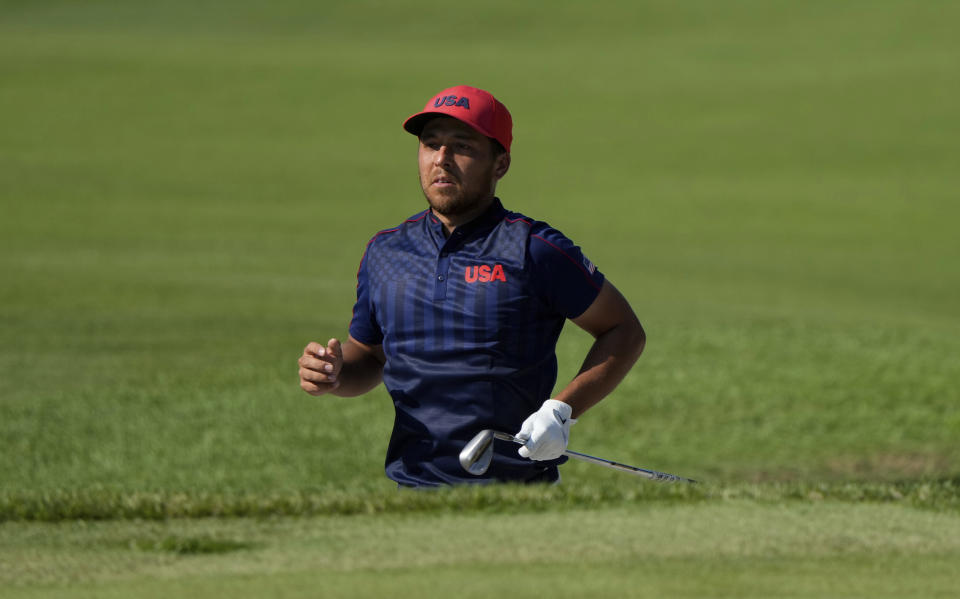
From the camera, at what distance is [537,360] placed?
176 inches

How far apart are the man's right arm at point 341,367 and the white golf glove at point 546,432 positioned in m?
0.70

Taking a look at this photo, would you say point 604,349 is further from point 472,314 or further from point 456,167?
point 456,167

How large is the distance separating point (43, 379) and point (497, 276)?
9296 millimetres

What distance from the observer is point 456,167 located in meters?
4.50

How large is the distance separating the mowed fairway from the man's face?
91 cm

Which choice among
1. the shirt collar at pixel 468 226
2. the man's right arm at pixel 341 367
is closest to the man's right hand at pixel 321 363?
the man's right arm at pixel 341 367

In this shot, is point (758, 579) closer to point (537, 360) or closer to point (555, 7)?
point (537, 360)

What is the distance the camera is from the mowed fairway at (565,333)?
3.51 metres

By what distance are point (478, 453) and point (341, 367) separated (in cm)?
84

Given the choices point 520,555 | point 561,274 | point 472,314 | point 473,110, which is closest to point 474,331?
point 472,314

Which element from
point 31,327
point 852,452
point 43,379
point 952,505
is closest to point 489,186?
point 952,505

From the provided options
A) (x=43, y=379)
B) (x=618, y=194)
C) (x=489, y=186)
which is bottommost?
(x=43, y=379)

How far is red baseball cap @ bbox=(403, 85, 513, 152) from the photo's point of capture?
14.5 ft

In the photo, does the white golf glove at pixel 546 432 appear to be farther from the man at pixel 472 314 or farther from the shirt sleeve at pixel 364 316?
the shirt sleeve at pixel 364 316
